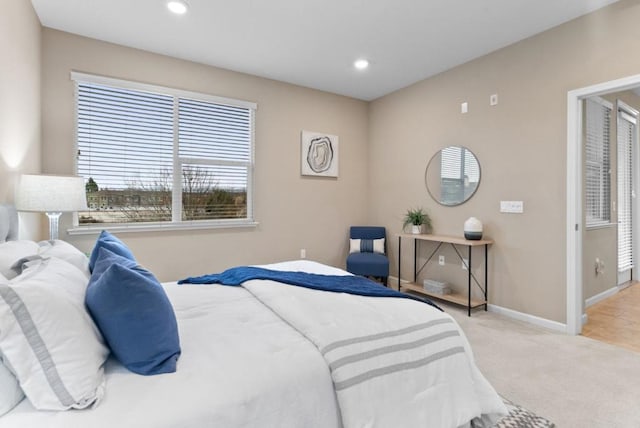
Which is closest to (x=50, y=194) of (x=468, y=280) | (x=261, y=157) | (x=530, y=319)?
(x=261, y=157)

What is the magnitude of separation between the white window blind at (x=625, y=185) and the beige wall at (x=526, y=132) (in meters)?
2.03

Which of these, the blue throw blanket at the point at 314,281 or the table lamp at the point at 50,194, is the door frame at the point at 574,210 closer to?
the blue throw blanket at the point at 314,281

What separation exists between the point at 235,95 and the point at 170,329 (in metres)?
3.50

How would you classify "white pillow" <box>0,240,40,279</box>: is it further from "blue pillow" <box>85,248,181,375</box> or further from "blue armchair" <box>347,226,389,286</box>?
"blue armchair" <box>347,226,389,286</box>

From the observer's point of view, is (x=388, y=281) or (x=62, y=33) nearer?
(x=62, y=33)

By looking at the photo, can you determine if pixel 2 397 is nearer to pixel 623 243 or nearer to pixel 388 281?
pixel 388 281

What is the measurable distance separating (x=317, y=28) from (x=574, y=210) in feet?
9.41

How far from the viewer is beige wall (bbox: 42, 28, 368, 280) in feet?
10.6

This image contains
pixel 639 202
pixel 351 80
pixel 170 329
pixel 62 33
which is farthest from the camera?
pixel 639 202

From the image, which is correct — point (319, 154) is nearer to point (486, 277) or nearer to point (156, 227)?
point (156, 227)

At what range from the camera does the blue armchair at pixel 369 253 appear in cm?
433

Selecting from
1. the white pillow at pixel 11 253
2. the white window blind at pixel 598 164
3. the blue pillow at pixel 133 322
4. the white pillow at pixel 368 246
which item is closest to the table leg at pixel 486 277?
the white window blind at pixel 598 164

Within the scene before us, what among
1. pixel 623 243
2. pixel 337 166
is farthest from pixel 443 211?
pixel 623 243

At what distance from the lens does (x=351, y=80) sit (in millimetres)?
4387
